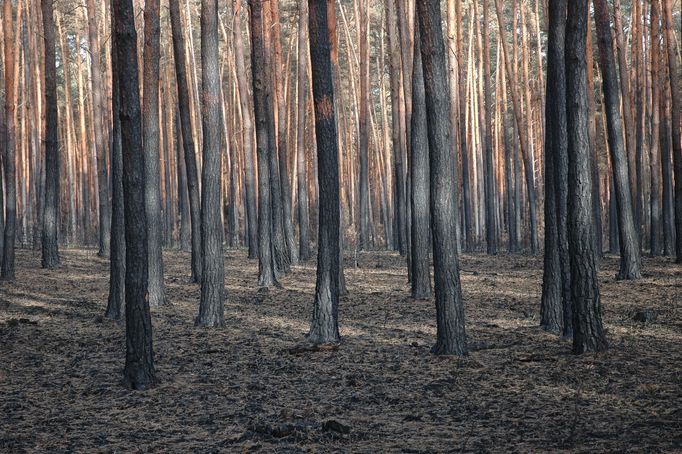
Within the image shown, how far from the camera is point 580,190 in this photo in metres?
7.64

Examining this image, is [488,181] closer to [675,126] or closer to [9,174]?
[675,126]

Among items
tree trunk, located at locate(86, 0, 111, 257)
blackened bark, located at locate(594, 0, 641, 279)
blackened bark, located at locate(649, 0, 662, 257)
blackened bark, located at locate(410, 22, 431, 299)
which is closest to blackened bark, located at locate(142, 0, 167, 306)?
blackened bark, located at locate(410, 22, 431, 299)

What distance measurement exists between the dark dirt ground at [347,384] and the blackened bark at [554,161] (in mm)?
379

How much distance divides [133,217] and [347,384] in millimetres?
2535

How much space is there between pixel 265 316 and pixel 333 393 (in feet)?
15.9

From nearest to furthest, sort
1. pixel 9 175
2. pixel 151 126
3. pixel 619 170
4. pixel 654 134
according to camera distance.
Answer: pixel 151 126 → pixel 619 170 → pixel 9 175 → pixel 654 134

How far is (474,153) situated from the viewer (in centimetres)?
3266

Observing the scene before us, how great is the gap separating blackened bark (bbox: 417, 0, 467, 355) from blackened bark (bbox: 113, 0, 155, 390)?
297cm

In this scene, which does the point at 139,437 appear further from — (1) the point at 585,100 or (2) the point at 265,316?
(2) the point at 265,316

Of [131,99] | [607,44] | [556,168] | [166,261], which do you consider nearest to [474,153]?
[166,261]

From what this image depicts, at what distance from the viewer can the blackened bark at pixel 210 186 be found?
10.2 meters

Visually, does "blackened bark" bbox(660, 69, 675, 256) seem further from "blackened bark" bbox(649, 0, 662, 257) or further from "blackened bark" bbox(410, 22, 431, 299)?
"blackened bark" bbox(410, 22, 431, 299)

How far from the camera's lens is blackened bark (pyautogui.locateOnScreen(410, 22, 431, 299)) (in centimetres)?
1198

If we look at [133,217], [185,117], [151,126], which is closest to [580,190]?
[133,217]
